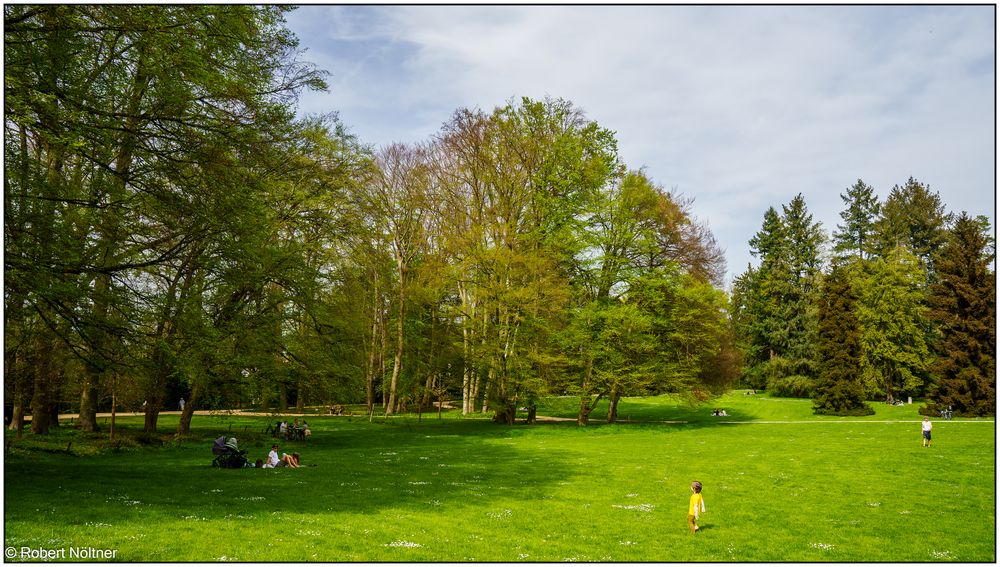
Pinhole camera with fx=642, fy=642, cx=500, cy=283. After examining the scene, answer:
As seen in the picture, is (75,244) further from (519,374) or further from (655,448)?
(519,374)

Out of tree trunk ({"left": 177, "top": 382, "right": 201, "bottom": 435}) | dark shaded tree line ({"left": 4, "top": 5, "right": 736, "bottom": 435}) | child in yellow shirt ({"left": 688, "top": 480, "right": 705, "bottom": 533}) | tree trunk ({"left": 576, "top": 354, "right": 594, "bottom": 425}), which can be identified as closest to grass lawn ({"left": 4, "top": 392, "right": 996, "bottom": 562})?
child in yellow shirt ({"left": 688, "top": 480, "right": 705, "bottom": 533})

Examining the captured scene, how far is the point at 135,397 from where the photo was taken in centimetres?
3081

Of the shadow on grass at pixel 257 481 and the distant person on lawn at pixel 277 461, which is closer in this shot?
the shadow on grass at pixel 257 481

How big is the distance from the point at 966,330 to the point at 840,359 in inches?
332

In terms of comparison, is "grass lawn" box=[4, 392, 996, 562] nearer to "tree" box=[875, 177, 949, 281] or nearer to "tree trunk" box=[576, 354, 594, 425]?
"tree trunk" box=[576, 354, 594, 425]

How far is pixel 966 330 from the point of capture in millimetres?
46062

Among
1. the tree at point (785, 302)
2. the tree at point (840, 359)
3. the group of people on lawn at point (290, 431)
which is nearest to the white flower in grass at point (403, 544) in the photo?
the group of people on lawn at point (290, 431)

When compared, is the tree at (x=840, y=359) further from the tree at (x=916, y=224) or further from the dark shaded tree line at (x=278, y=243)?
the tree at (x=916, y=224)

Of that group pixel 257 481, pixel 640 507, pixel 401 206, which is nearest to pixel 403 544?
pixel 640 507

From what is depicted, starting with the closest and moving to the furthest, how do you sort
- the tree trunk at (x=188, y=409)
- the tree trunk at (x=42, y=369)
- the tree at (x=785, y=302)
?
1. the tree trunk at (x=42, y=369)
2. the tree trunk at (x=188, y=409)
3. the tree at (x=785, y=302)

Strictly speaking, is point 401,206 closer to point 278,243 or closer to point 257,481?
point 278,243

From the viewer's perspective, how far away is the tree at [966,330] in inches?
1748

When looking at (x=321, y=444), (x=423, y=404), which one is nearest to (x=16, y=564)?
(x=321, y=444)

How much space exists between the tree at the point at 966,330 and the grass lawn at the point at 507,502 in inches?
726
